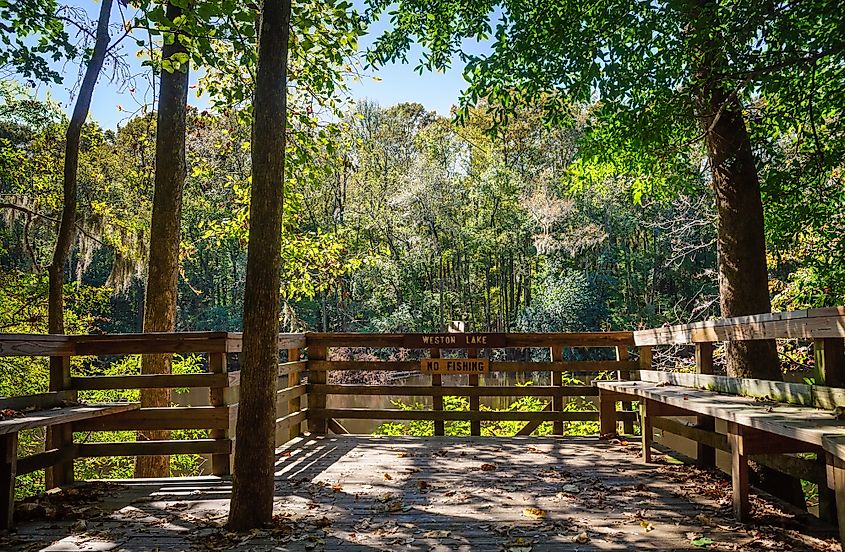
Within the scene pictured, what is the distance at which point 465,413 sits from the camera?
Result: 25.3 feet

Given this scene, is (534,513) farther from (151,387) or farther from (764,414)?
(151,387)

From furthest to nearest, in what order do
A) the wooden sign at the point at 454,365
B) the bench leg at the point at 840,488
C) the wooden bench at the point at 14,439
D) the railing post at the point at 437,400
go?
the railing post at the point at 437,400, the wooden sign at the point at 454,365, the wooden bench at the point at 14,439, the bench leg at the point at 840,488

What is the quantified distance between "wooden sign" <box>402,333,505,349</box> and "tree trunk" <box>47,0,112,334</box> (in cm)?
449

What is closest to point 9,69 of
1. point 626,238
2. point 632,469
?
point 632,469

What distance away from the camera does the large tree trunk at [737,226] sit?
221 inches

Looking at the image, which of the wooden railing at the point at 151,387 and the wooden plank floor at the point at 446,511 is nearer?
the wooden plank floor at the point at 446,511

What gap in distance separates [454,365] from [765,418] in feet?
15.5

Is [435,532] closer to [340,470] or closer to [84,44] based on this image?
[340,470]

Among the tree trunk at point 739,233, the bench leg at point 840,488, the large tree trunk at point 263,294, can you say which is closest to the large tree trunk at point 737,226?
the tree trunk at point 739,233

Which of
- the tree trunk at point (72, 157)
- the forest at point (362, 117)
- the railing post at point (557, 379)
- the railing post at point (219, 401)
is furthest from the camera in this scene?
the tree trunk at point (72, 157)

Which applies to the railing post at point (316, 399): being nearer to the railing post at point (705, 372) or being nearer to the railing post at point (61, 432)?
the railing post at point (61, 432)

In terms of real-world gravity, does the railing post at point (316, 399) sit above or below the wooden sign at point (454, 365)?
below

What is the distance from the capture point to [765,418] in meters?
3.31

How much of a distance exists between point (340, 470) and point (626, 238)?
3120 centimetres
